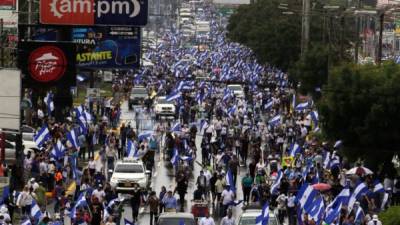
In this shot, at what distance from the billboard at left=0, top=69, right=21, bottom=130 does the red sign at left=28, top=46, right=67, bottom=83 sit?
2.15ft

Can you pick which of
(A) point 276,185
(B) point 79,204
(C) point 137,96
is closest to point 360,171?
(A) point 276,185

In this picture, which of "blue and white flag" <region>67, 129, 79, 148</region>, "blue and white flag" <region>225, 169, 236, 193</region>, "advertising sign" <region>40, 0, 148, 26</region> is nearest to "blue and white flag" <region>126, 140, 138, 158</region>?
"blue and white flag" <region>67, 129, 79, 148</region>

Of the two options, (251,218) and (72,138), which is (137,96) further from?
(251,218)

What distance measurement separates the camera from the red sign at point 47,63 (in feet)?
152

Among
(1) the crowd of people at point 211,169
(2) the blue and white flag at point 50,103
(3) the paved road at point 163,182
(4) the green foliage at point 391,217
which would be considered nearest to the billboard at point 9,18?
(1) the crowd of people at point 211,169

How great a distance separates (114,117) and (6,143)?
18.3m

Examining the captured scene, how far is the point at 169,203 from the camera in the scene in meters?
42.0

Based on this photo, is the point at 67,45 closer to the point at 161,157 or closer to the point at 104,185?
the point at 104,185

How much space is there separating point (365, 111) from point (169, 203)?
842cm

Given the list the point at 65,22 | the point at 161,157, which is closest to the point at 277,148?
the point at 161,157

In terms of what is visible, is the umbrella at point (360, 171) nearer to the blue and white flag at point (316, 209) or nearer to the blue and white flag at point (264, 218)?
the blue and white flag at point (316, 209)

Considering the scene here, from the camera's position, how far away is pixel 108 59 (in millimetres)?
54844

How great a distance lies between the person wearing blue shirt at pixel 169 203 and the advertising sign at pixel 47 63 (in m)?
6.34

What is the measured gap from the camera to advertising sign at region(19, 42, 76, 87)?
46.4m
